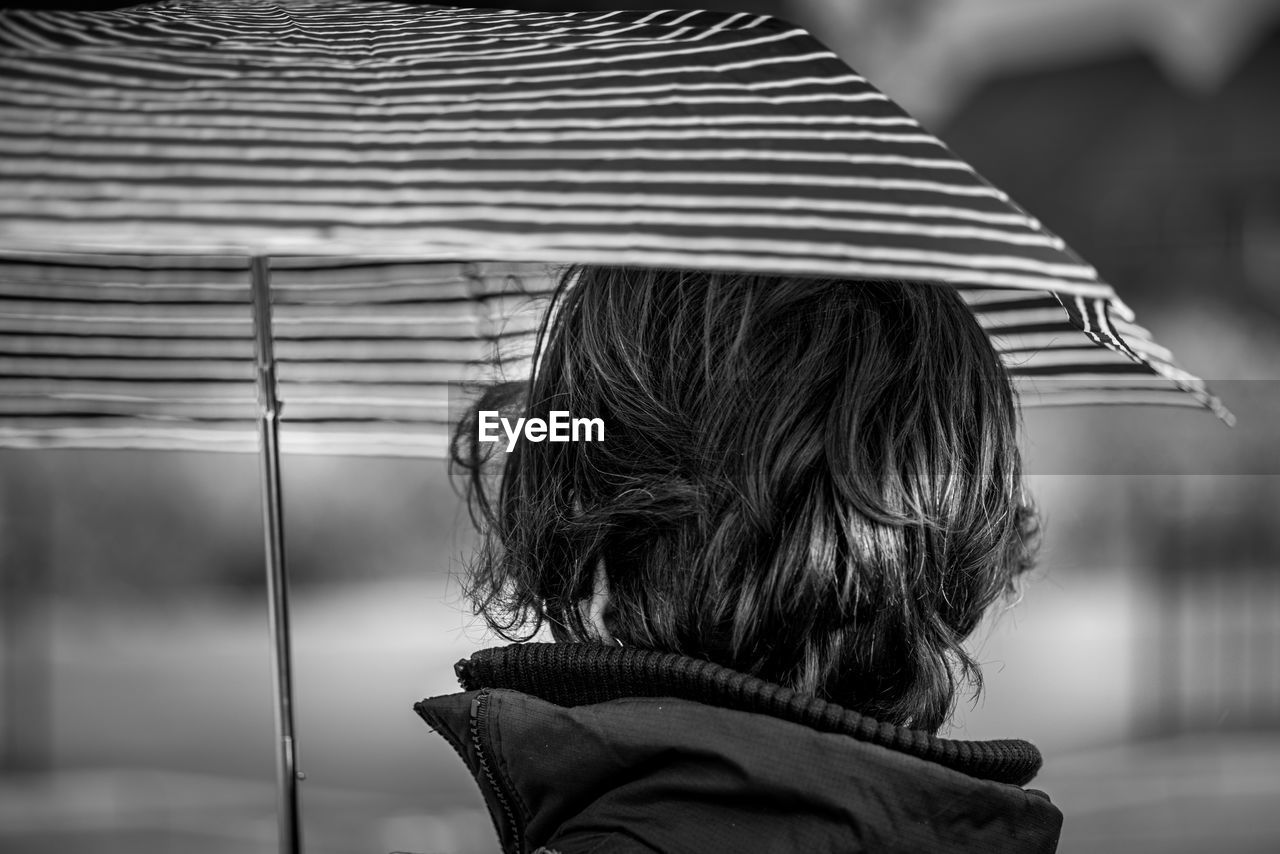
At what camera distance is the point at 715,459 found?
91 cm

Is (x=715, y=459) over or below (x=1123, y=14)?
below

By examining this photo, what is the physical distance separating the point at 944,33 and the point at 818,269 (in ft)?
23.8

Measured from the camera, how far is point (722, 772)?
2.56 feet

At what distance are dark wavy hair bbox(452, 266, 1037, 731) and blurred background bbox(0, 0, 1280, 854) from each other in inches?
163

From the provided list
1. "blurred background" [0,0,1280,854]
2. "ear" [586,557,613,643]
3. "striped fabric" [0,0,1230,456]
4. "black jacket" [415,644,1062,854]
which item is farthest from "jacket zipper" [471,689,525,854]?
"blurred background" [0,0,1280,854]

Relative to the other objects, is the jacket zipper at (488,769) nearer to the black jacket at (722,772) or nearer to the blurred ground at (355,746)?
the black jacket at (722,772)

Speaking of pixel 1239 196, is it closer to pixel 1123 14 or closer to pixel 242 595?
pixel 1123 14

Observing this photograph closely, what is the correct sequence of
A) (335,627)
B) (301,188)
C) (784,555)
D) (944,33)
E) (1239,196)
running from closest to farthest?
(301,188) → (784,555) → (944,33) → (1239,196) → (335,627)

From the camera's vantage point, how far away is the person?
0.78 meters

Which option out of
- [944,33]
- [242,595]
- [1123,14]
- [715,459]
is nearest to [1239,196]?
[1123,14]

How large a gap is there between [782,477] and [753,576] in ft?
0.26

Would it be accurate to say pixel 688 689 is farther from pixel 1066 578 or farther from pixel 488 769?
pixel 1066 578

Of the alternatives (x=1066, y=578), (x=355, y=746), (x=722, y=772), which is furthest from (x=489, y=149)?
(x=1066, y=578)

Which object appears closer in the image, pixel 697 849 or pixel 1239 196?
pixel 697 849
